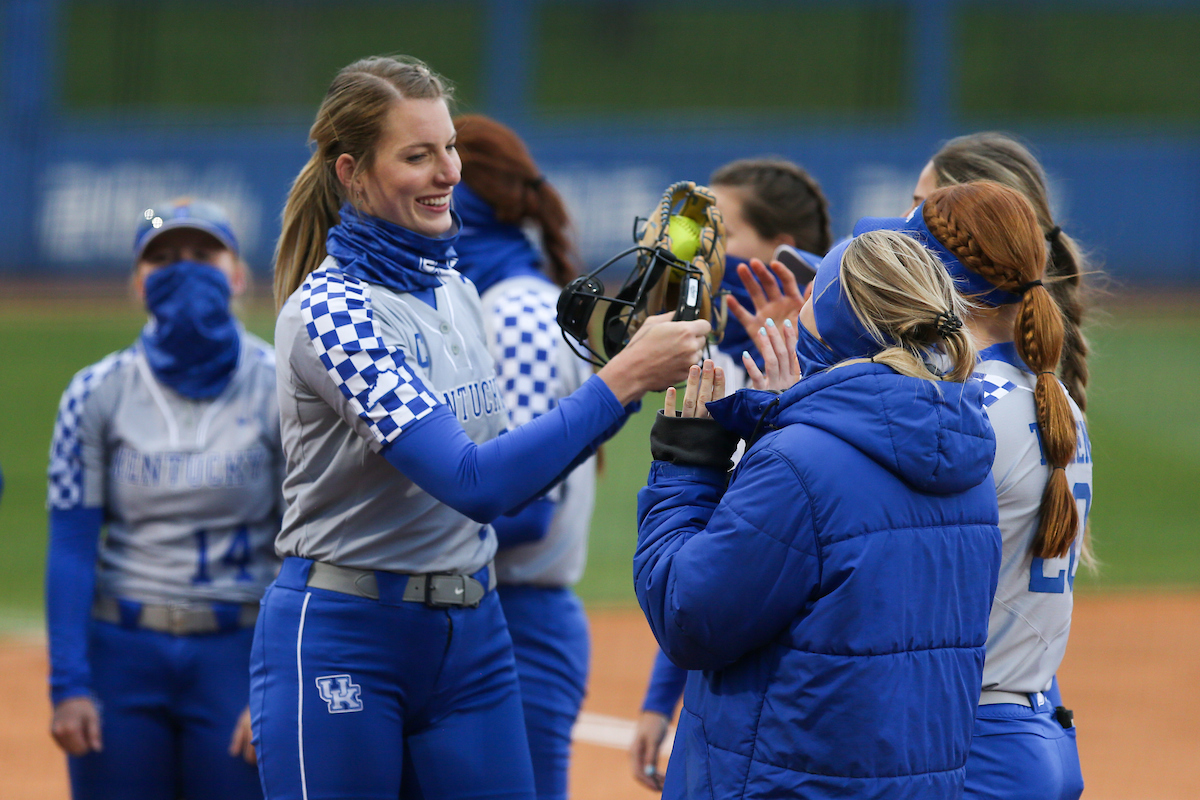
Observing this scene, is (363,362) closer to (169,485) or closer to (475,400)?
(475,400)

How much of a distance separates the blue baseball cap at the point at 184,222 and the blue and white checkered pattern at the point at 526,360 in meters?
0.84

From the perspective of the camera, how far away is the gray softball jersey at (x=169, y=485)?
3.09 meters

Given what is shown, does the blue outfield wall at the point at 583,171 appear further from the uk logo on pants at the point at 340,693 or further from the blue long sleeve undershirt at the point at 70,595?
the uk logo on pants at the point at 340,693

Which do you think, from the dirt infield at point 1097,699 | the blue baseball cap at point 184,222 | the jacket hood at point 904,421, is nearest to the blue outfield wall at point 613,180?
the dirt infield at point 1097,699

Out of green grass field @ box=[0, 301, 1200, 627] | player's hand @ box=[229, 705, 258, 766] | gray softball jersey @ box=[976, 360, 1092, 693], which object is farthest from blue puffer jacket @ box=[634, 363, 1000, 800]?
green grass field @ box=[0, 301, 1200, 627]

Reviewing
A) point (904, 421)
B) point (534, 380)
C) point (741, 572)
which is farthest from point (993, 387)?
point (534, 380)

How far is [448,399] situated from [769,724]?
0.91 meters

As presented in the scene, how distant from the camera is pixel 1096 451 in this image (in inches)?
435

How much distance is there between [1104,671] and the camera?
23.0 feet

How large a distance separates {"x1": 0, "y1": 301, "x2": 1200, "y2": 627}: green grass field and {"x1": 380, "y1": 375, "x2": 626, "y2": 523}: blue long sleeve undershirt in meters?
4.53

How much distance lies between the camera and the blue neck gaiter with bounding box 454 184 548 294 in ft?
10.4

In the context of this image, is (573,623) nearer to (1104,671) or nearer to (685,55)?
(1104,671)

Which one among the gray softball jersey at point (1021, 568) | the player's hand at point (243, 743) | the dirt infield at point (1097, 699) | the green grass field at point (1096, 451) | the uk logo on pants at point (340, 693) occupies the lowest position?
the green grass field at point (1096, 451)

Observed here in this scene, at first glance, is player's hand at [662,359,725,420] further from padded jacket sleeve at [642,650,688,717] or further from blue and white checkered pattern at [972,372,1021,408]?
padded jacket sleeve at [642,650,688,717]
